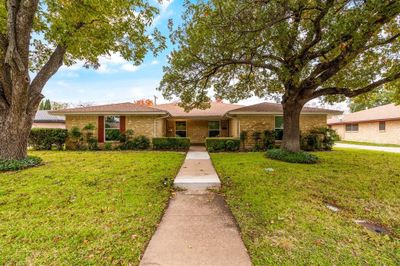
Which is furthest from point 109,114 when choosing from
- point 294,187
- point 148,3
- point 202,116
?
point 294,187

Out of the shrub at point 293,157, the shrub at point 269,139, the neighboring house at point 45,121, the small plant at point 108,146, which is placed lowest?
the shrub at point 293,157

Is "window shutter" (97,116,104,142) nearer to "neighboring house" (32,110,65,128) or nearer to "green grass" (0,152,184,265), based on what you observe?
"green grass" (0,152,184,265)

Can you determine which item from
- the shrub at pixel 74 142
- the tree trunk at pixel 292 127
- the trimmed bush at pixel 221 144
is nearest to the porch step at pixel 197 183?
the tree trunk at pixel 292 127

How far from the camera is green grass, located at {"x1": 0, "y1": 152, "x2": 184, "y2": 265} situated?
97.6 inches

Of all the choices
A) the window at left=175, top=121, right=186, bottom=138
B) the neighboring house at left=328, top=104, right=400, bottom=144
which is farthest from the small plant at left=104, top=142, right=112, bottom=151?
the neighboring house at left=328, top=104, right=400, bottom=144

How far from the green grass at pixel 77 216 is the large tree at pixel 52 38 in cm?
219

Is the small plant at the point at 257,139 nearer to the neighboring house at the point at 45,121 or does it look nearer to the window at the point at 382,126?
the window at the point at 382,126

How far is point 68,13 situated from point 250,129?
1109cm

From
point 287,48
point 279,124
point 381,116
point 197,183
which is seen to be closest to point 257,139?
point 279,124

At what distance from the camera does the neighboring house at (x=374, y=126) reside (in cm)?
1775

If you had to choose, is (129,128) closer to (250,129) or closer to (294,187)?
(250,129)

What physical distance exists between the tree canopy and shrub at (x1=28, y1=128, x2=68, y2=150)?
26.0 ft

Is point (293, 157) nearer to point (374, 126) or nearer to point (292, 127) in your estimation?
point (292, 127)

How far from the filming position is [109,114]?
1312 cm
